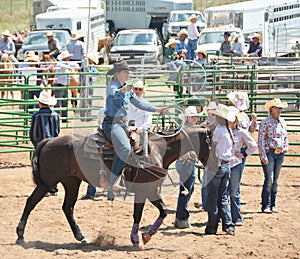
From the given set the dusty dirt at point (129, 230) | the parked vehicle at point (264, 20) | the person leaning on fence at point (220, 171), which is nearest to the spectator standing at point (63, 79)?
the dusty dirt at point (129, 230)

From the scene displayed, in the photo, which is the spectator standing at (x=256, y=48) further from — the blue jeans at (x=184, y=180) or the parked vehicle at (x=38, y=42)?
the blue jeans at (x=184, y=180)

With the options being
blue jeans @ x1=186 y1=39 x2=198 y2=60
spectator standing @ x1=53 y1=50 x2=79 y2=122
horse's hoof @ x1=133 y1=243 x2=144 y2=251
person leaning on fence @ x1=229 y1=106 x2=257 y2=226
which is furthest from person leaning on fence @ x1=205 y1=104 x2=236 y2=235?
blue jeans @ x1=186 y1=39 x2=198 y2=60

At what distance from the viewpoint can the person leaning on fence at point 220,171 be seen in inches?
337

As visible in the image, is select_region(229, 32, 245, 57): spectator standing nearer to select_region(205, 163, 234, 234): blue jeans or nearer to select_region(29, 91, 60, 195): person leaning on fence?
select_region(29, 91, 60, 195): person leaning on fence

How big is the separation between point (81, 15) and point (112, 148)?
2334cm

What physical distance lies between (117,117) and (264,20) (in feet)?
74.8

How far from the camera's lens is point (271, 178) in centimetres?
1003

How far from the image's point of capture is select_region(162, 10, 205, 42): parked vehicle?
33.1 meters

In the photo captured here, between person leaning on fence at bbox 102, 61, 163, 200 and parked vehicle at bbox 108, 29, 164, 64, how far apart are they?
58.4ft

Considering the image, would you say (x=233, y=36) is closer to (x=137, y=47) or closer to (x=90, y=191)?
(x=137, y=47)

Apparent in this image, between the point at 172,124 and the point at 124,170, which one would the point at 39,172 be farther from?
the point at 172,124

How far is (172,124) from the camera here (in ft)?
29.3

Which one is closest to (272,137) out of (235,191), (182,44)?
(235,191)

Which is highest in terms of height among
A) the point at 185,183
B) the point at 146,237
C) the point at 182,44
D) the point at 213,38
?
the point at 213,38
